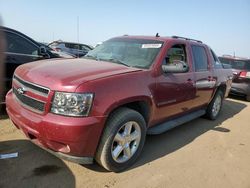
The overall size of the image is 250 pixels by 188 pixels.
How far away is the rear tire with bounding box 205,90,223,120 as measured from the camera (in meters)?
6.12

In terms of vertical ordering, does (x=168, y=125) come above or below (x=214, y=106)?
above

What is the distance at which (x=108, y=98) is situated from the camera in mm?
3037

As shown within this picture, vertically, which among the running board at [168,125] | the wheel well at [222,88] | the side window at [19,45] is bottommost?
the running board at [168,125]

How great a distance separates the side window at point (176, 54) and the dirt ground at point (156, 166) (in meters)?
1.46

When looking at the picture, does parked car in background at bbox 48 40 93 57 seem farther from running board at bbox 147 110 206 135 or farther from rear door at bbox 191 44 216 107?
running board at bbox 147 110 206 135

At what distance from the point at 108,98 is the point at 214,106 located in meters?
3.98

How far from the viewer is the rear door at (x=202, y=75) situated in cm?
502

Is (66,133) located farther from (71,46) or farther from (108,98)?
(71,46)

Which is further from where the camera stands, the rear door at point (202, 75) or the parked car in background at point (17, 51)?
the parked car in background at point (17, 51)

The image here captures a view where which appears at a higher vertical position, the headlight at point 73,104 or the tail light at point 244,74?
the headlight at point 73,104

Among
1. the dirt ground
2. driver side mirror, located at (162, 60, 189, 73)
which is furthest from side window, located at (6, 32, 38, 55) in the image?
driver side mirror, located at (162, 60, 189, 73)

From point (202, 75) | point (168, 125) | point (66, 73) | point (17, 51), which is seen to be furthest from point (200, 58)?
point (17, 51)

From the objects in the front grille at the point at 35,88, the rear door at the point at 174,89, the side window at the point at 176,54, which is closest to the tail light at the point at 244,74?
the rear door at the point at 174,89

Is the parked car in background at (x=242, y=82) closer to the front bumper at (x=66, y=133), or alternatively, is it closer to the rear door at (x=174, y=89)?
the rear door at (x=174, y=89)
